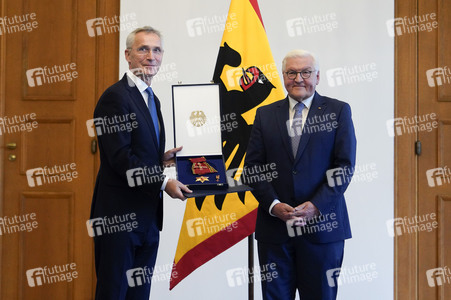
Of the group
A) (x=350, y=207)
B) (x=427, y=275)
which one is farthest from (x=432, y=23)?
(x=427, y=275)

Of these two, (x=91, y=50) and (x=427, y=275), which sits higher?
(x=91, y=50)

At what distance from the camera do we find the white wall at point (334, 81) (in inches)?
135

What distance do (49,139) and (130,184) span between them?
1.71 metres

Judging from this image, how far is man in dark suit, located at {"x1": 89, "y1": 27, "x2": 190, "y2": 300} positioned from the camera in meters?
2.05

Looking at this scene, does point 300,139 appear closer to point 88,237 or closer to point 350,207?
point 350,207

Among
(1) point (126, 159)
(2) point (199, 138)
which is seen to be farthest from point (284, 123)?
(1) point (126, 159)

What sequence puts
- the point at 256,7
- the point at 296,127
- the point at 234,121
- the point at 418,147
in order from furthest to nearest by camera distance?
the point at 418,147
the point at 256,7
the point at 234,121
the point at 296,127

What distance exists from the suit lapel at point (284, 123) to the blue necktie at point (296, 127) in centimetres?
2

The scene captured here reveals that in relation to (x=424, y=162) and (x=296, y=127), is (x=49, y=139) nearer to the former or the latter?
(x=296, y=127)

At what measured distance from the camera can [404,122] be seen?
344 centimetres

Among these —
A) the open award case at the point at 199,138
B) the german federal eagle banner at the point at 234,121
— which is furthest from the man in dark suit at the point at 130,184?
the german federal eagle banner at the point at 234,121

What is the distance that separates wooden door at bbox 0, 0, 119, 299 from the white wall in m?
0.30

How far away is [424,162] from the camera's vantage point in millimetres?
3445

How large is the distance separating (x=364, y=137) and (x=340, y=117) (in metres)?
1.28
